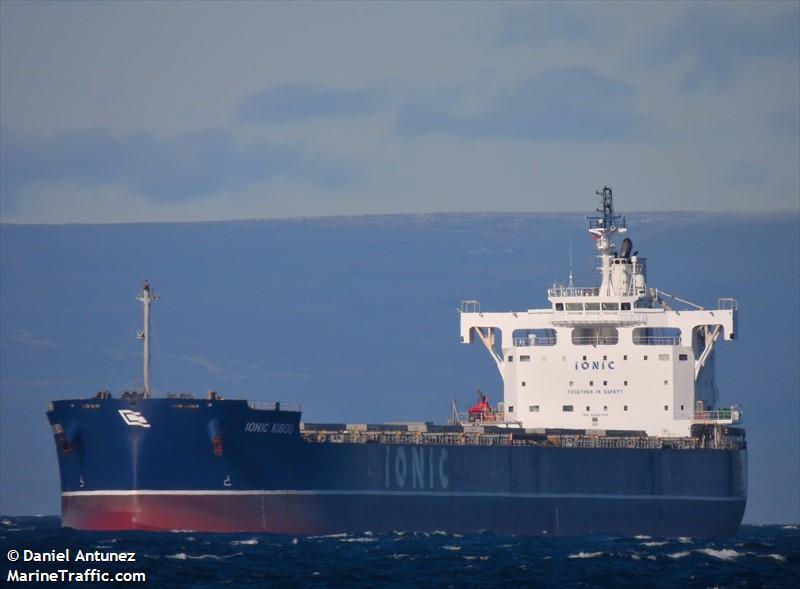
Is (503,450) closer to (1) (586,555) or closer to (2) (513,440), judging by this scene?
(2) (513,440)

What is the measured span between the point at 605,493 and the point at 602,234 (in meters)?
10.0

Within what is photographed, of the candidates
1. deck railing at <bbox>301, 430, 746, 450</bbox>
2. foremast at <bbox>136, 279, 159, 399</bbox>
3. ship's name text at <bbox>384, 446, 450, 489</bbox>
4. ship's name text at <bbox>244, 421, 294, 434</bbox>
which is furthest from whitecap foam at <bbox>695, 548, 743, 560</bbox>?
foremast at <bbox>136, 279, 159, 399</bbox>

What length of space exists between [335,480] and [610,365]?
1270 cm

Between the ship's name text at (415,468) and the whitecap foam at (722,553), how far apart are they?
27.3 ft

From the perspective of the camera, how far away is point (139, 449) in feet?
172

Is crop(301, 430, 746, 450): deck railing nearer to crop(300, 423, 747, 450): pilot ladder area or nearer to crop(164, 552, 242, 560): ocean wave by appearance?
crop(300, 423, 747, 450): pilot ladder area

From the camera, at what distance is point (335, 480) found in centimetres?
5591

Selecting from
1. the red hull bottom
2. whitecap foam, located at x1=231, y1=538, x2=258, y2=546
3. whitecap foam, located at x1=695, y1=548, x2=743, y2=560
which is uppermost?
the red hull bottom

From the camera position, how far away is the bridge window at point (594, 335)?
65.6m

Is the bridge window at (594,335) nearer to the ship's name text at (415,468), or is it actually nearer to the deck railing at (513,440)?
the deck railing at (513,440)

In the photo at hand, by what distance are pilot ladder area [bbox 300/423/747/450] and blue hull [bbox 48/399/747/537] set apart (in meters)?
0.53

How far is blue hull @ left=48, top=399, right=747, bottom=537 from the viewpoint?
52.6 m

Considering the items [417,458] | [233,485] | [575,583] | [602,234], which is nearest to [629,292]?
[602,234]

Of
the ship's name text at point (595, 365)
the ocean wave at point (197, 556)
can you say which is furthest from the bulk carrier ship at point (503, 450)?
the ocean wave at point (197, 556)
